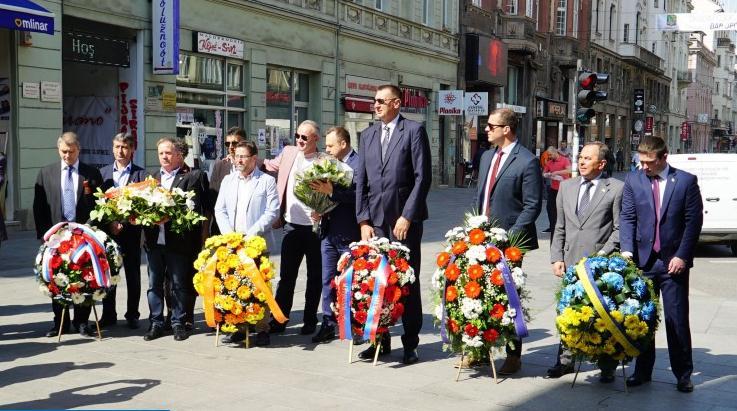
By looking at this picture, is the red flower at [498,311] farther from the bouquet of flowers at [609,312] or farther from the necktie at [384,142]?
the necktie at [384,142]

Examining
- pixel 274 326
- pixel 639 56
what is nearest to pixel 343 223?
pixel 274 326

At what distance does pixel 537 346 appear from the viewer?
7.68 meters

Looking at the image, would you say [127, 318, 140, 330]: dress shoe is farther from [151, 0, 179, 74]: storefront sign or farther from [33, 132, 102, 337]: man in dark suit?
[151, 0, 179, 74]: storefront sign

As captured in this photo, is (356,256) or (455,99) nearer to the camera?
(356,256)

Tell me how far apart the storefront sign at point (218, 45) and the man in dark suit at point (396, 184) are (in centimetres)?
1300

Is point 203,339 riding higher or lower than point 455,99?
lower

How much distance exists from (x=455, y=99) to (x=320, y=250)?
2509cm

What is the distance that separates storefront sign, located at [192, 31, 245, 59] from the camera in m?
19.1

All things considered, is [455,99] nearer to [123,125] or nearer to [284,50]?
[284,50]

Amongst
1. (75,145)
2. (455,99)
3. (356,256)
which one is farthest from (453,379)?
(455,99)

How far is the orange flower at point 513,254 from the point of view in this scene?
630cm

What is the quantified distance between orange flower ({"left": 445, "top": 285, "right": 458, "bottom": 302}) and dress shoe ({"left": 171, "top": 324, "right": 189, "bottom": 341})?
2617 millimetres

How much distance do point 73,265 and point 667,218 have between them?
4.86 metres

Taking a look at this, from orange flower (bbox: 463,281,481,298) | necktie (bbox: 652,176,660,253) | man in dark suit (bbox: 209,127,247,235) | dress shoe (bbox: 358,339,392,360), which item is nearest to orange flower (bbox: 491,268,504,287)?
orange flower (bbox: 463,281,481,298)
